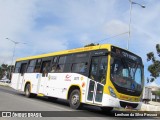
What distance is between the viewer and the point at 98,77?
15188 mm

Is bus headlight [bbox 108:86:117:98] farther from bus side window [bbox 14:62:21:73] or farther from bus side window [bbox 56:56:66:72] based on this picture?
bus side window [bbox 14:62:21:73]

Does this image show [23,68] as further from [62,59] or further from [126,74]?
[126,74]

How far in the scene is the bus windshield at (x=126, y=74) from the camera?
14.7 meters

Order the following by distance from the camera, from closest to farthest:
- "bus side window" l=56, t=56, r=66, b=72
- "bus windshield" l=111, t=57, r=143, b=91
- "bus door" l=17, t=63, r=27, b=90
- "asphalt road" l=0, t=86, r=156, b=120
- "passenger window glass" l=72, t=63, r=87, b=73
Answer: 1. "asphalt road" l=0, t=86, r=156, b=120
2. "bus windshield" l=111, t=57, r=143, b=91
3. "passenger window glass" l=72, t=63, r=87, b=73
4. "bus side window" l=56, t=56, r=66, b=72
5. "bus door" l=17, t=63, r=27, b=90

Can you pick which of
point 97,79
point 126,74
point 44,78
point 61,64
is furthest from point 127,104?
point 44,78

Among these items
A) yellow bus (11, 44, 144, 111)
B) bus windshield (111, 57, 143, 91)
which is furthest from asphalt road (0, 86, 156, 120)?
bus windshield (111, 57, 143, 91)

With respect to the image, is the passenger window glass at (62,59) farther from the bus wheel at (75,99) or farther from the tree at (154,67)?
the tree at (154,67)

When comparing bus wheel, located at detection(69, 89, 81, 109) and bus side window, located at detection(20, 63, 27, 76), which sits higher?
bus side window, located at detection(20, 63, 27, 76)

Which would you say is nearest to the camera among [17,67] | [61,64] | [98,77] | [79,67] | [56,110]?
[56,110]

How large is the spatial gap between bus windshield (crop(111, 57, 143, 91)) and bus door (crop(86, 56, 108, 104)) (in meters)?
0.47

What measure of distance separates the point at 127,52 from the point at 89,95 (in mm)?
2907

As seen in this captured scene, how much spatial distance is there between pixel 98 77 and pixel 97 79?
0.12 metres

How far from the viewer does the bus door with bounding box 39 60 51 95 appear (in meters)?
20.6

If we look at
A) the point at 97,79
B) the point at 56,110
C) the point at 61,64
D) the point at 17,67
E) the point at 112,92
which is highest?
the point at 17,67
